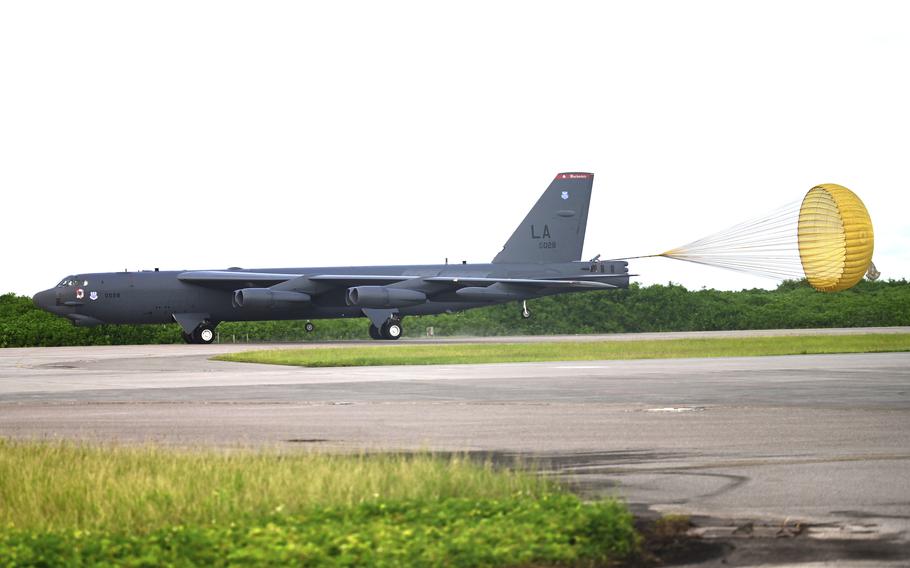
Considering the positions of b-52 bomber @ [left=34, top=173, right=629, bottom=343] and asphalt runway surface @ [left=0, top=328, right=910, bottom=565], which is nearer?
asphalt runway surface @ [left=0, top=328, right=910, bottom=565]

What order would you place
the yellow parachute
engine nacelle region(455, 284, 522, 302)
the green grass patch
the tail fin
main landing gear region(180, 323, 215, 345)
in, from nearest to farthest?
the green grass patch → the yellow parachute → main landing gear region(180, 323, 215, 345) → engine nacelle region(455, 284, 522, 302) → the tail fin

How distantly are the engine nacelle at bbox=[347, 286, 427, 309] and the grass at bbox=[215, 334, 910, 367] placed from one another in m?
9.73

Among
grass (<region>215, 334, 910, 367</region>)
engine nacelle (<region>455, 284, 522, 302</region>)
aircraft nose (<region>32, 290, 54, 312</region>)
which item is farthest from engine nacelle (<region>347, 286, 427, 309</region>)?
aircraft nose (<region>32, 290, 54, 312</region>)

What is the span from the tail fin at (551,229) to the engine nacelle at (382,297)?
20.5 ft

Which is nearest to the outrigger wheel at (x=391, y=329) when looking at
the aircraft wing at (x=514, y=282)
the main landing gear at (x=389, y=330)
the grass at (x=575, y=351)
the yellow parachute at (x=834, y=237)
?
the main landing gear at (x=389, y=330)

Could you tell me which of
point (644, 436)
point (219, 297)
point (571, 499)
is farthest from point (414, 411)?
point (219, 297)

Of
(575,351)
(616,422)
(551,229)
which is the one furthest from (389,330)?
(616,422)

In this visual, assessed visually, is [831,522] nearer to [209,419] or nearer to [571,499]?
[571,499]

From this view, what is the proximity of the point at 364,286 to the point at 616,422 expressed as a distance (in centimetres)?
3539

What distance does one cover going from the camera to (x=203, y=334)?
4859cm

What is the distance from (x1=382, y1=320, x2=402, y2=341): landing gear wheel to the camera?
49747 millimetres

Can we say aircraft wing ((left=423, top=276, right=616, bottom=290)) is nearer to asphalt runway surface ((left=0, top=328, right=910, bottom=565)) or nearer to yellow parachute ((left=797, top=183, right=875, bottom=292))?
yellow parachute ((left=797, top=183, right=875, bottom=292))

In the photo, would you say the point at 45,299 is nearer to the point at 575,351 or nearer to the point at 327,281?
→ the point at 327,281

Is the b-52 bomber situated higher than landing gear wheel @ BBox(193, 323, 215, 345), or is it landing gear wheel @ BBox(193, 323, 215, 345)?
the b-52 bomber
